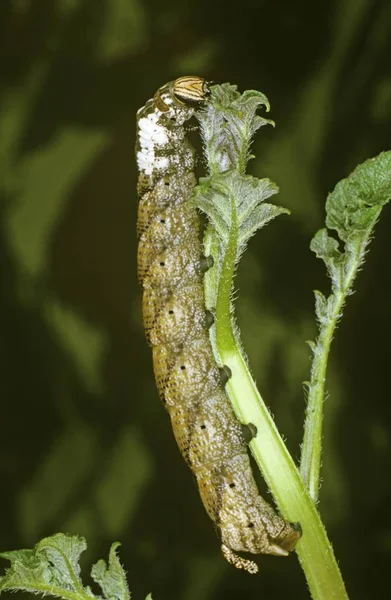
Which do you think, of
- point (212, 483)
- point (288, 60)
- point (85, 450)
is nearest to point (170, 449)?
point (85, 450)

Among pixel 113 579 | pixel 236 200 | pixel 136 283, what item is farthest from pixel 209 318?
pixel 136 283

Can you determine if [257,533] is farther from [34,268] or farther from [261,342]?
[34,268]

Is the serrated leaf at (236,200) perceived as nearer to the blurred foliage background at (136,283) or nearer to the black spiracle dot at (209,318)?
the black spiracle dot at (209,318)

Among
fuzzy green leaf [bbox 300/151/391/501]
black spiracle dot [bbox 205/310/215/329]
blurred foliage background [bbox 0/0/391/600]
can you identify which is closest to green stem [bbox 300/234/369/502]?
fuzzy green leaf [bbox 300/151/391/501]

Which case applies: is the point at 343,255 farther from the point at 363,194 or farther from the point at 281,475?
the point at 281,475

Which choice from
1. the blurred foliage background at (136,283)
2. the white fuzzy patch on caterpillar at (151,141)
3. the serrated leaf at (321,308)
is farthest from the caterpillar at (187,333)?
the blurred foliage background at (136,283)

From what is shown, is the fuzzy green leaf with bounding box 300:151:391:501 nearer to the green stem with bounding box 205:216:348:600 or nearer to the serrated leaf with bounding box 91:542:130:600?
the green stem with bounding box 205:216:348:600
